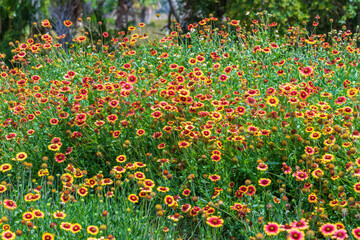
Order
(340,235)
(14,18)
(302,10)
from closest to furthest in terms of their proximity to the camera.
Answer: (340,235) → (302,10) → (14,18)

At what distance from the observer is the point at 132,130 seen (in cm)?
412

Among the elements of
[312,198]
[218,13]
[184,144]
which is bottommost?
[312,198]

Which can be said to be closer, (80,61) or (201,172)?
(201,172)

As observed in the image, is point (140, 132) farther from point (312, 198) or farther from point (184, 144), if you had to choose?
point (312, 198)

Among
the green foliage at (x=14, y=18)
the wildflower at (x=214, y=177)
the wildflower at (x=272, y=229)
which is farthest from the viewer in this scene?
the green foliage at (x=14, y=18)

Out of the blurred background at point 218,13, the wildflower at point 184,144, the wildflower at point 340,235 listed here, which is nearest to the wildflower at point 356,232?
the wildflower at point 340,235

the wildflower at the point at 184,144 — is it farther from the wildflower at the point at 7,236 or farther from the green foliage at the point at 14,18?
the green foliage at the point at 14,18

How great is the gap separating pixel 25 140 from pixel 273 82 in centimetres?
275

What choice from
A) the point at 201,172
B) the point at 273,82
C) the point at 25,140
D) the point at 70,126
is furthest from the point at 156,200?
the point at 273,82

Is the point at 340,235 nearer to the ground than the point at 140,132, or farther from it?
nearer to the ground

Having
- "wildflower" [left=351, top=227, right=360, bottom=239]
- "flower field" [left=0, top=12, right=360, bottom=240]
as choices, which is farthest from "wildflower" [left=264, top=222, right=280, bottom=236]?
"wildflower" [left=351, top=227, right=360, bottom=239]

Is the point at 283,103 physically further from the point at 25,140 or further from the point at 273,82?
the point at 25,140

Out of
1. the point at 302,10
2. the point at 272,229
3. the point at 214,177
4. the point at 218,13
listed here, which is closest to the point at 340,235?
the point at 272,229

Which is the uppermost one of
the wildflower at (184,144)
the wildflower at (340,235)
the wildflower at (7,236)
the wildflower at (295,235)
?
the wildflower at (184,144)
